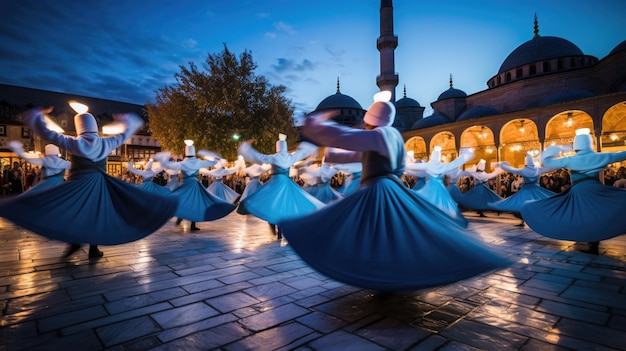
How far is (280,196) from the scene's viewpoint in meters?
6.73

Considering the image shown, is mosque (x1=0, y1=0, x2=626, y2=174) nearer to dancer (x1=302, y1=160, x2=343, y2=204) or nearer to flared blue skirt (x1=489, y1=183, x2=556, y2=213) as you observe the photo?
flared blue skirt (x1=489, y1=183, x2=556, y2=213)

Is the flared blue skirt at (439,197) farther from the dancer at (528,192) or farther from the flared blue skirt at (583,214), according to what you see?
the flared blue skirt at (583,214)

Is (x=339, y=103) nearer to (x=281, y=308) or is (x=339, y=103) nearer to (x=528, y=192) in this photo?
(x=528, y=192)

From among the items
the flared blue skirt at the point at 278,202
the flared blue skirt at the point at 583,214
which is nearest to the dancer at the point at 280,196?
the flared blue skirt at the point at 278,202

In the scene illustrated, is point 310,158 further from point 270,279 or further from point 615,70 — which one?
point 615,70

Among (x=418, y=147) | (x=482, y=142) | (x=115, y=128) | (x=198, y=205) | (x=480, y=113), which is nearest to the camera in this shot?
(x=115, y=128)

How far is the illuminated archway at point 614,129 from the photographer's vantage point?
1791cm

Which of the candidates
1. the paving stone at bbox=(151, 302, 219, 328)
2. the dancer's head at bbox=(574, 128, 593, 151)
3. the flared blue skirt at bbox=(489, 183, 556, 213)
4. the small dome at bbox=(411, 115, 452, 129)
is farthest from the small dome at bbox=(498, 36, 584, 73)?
the paving stone at bbox=(151, 302, 219, 328)

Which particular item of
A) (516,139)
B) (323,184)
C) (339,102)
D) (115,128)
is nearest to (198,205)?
(115,128)

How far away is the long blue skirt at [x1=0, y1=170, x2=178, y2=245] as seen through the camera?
414 centimetres

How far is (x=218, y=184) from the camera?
10969 millimetres

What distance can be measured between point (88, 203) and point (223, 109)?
1399cm

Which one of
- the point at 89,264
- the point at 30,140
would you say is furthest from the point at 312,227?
the point at 30,140

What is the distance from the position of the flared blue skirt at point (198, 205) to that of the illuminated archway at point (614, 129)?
66.5 feet
